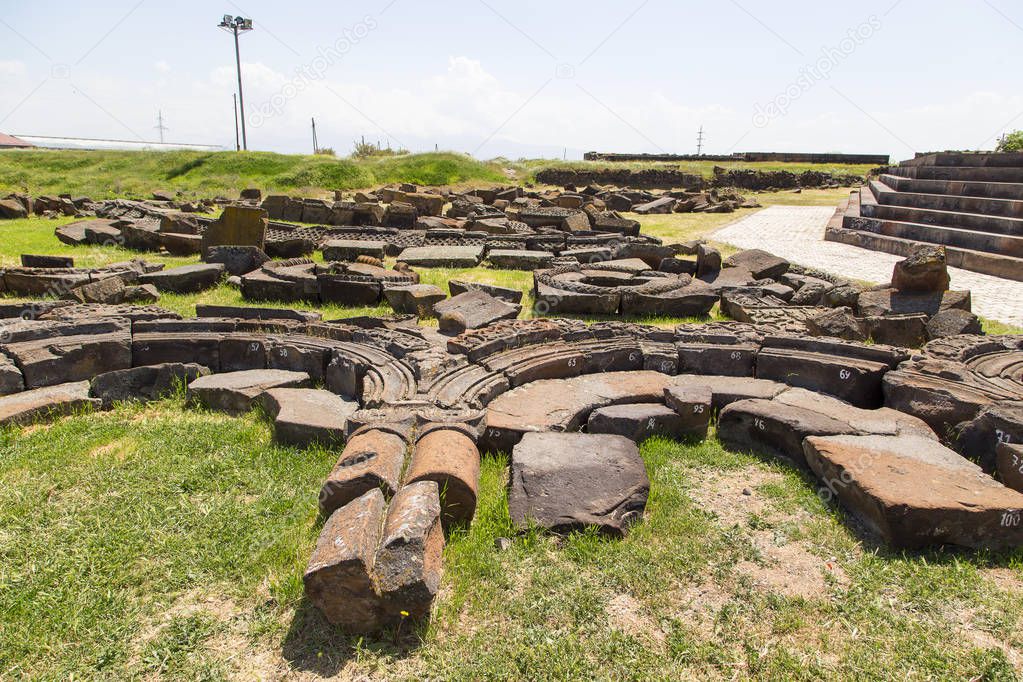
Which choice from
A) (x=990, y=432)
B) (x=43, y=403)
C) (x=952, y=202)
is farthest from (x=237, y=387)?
(x=952, y=202)

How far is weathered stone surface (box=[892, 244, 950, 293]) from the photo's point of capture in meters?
8.09

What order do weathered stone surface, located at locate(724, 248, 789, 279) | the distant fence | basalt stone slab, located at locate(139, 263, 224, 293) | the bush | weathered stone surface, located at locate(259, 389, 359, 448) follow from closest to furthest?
weathered stone surface, located at locate(259, 389, 359, 448) → basalt stone slab, located at locate(139, 263, 224, 293) → weathered stone surface, located at locate(724, 248, 789, 279) → the bush → the distant fence

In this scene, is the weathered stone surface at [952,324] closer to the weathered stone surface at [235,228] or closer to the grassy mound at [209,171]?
the weathered stone surface at [235,228]

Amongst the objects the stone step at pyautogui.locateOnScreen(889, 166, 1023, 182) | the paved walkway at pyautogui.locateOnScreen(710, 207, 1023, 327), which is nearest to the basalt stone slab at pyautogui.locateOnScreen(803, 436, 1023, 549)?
the paved walkway at pyautogui.locateOnScreen(710, 207, 1023, 327)

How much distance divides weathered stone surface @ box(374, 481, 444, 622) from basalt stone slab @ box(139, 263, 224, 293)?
27.2 feet

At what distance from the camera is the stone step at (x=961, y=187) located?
608 inches

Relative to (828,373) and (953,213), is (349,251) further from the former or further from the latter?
(953,213)

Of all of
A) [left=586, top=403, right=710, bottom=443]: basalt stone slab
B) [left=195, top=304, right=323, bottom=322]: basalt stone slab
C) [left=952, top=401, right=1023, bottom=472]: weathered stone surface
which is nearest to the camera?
[left=952, top=401, right=1023, bottom=472]: weathered stone surface

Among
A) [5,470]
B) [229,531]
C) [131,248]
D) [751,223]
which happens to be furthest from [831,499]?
[751,223]

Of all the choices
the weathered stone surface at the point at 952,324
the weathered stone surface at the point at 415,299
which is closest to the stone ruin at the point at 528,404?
the weathered stone surface at the point at 952,324

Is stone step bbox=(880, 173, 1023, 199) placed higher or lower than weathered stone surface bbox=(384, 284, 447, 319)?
higher

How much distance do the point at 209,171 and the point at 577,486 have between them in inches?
1075

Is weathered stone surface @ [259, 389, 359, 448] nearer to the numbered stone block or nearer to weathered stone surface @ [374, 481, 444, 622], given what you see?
weathered stone surface @ [374, 481, 444, 622]

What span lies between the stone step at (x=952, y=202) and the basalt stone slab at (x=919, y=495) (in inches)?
536
